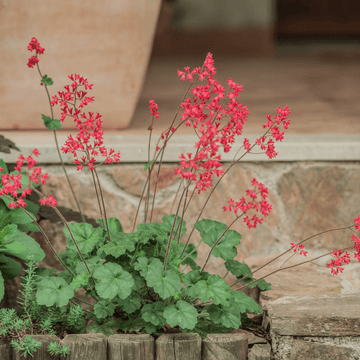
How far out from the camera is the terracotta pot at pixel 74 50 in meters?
1.80

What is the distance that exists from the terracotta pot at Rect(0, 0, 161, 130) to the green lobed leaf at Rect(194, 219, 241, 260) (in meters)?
0.75

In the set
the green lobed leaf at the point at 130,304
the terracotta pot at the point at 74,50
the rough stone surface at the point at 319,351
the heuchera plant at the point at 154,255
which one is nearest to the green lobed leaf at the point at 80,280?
the heuchera plant at the point at 154,255

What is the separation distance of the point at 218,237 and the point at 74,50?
3.14ft

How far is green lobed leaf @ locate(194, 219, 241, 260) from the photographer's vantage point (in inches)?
53.9

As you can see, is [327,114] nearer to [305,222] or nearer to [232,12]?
[305,222]

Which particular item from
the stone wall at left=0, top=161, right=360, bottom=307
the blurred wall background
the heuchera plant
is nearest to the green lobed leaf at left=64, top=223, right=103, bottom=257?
the heuchera plant

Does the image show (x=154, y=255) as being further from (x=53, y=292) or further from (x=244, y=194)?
(x=244, y=194)

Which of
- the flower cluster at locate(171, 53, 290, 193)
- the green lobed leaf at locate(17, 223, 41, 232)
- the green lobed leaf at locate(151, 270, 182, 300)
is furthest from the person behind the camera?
the green lobed leaf at locate(17, 223, 41, 232)

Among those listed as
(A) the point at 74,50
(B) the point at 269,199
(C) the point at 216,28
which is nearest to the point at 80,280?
(B) the point at 269,199

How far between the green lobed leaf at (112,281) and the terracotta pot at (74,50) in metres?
0.86

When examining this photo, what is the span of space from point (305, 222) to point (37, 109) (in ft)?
3.71

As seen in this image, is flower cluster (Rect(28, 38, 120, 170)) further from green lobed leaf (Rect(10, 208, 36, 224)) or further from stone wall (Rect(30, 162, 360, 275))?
stone wall (Rect(30, 162, 360, 275))

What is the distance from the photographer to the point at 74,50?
6.13 feet

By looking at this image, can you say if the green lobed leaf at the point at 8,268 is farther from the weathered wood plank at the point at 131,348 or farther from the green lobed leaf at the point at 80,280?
the weathered wood plank at the point at 131,348
